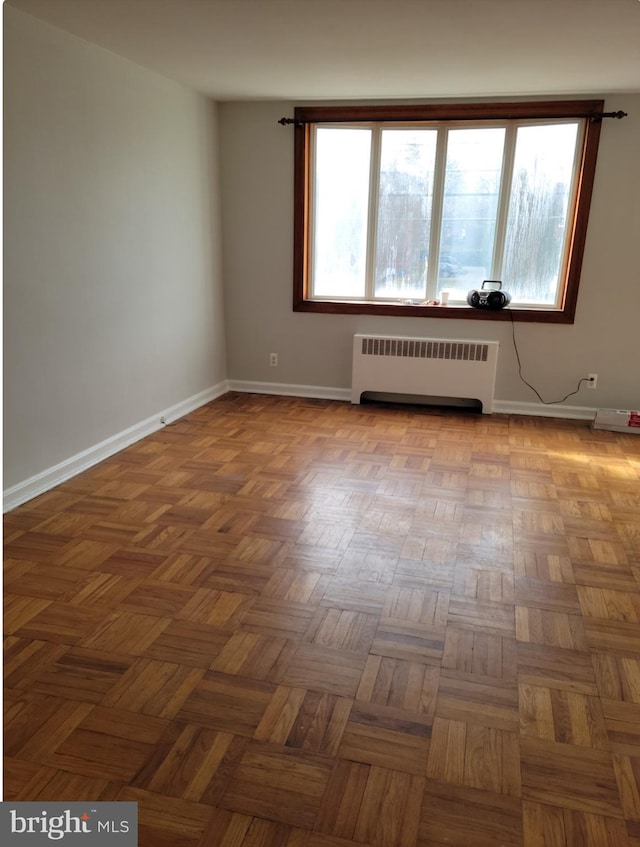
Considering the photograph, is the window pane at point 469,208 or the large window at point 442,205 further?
the window pane at point 469,208

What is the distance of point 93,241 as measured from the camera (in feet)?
11.1

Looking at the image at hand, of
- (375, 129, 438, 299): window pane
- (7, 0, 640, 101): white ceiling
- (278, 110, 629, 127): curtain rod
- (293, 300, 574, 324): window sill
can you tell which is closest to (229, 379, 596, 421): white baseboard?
(293, 300, 574, 324): window sill

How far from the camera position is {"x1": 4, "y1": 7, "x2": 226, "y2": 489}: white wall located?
2871 millimetres

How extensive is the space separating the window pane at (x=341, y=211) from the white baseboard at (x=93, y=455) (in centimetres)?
131

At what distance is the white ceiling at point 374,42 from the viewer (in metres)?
2.62

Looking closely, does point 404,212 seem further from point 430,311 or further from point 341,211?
point 430,311

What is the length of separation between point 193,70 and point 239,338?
1.97 meters

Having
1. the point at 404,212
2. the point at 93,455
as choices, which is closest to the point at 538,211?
the point at 404,212

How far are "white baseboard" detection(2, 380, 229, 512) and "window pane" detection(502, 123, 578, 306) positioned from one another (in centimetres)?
247

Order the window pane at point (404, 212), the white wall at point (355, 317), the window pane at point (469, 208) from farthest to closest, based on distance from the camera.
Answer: the window pane at point (404, 212)
the window pane at point (469, 208)
the white wall at point (355, 317)

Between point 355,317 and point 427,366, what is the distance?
2.18ft

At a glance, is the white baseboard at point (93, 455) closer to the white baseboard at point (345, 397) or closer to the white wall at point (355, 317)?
the white baseboard at point (345, 397)

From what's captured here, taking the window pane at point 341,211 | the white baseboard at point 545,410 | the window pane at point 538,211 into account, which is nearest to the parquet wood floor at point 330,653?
the white baseboard at point 545,410

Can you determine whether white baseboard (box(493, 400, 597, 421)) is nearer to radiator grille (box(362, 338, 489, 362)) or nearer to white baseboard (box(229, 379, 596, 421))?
white baseboard (box(229, 379, 596, 421))
